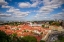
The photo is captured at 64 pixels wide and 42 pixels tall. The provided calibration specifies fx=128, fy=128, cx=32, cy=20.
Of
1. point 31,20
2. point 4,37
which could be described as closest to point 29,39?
point 31,20

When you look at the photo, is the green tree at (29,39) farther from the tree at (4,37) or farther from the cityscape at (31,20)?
the tree at (4,37)

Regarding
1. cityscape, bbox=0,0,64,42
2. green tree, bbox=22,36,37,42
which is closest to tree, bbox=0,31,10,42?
cityscape, bbox=0,0,64,42

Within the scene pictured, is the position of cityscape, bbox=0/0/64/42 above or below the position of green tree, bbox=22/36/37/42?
above

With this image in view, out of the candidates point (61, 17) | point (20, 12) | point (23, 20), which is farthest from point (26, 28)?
point (61, 17)

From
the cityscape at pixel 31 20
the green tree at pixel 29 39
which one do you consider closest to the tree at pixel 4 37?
the cityscape at pixel 31 20

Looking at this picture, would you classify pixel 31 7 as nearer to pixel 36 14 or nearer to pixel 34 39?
pixel 36 14

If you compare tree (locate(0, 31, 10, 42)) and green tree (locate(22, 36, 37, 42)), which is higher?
tree (locate(0, 31, 10, 42))

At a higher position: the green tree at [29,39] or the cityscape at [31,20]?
the cityscape at [31,20]

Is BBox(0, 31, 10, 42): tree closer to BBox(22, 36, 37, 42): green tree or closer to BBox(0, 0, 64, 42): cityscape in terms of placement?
BBox(0, 0, 64, 42): cityscape
